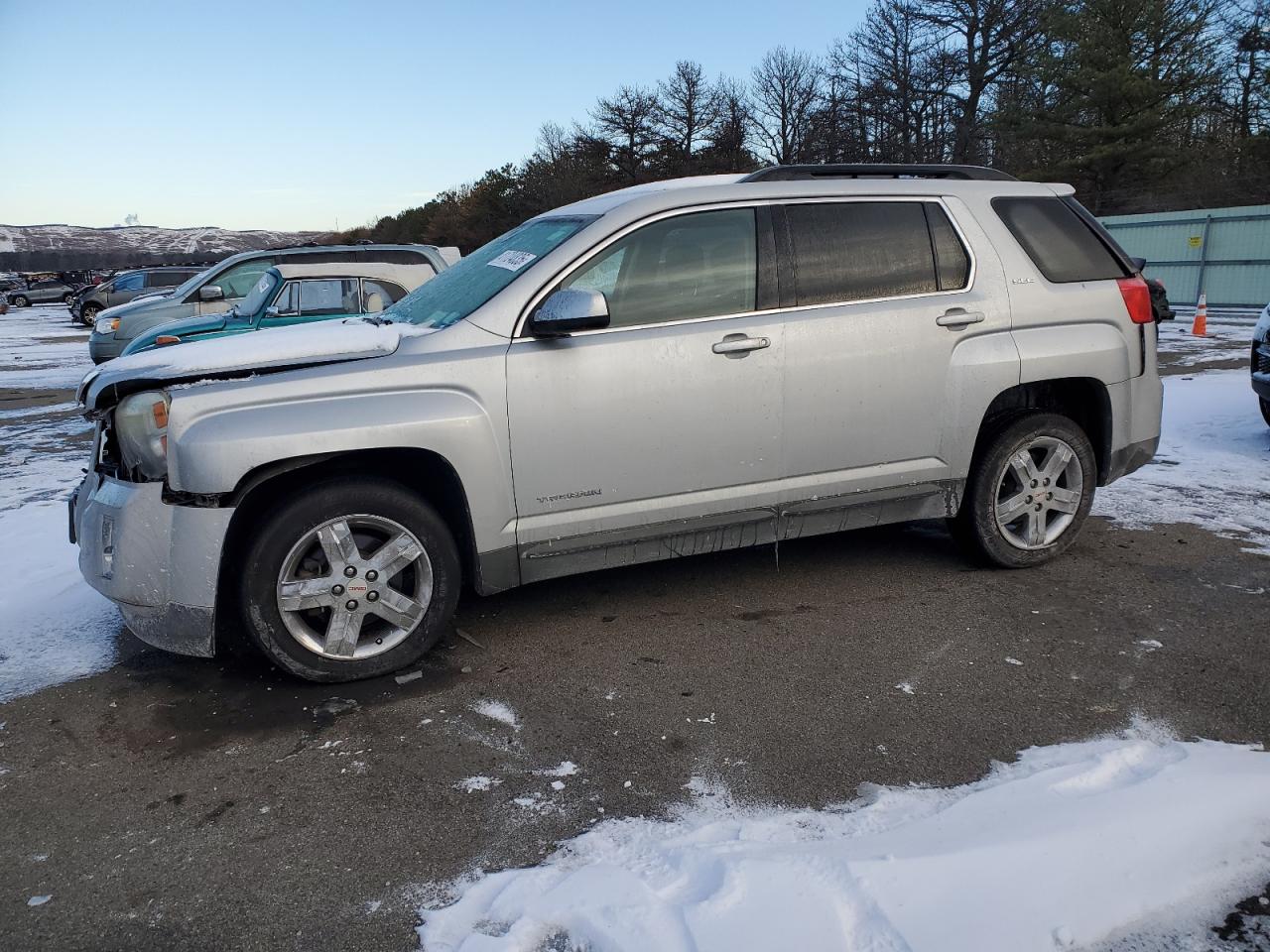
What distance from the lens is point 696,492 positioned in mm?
4145

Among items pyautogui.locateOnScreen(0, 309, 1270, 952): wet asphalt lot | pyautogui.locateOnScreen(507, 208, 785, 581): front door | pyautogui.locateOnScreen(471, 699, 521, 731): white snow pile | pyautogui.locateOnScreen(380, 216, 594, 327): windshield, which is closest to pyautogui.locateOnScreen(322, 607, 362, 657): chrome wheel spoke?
pyautogui.locateOnScreen(0, 309, 1270, 952): wet asphalt lot

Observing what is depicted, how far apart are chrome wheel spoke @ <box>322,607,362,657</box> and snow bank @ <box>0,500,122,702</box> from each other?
1.13 metres

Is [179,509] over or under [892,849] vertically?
over

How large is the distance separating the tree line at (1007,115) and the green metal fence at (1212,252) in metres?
2.26

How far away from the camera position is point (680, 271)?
13.6ft

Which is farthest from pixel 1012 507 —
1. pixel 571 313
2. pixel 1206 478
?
pixel 1206 478

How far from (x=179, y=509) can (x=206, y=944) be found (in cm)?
167

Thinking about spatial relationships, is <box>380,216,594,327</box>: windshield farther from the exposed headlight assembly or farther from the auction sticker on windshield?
the exposed headlight assembly

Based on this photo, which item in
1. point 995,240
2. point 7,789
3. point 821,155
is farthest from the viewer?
point 821,155

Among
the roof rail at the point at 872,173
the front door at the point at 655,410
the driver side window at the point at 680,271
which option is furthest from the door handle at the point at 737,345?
the roof rail at the point at 872,173

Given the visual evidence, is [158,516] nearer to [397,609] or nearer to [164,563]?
[164,563]

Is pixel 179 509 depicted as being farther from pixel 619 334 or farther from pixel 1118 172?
pixel 1118 172

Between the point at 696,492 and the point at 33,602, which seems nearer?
the point at 696,492

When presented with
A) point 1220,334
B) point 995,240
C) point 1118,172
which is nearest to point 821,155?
point 1118,172
